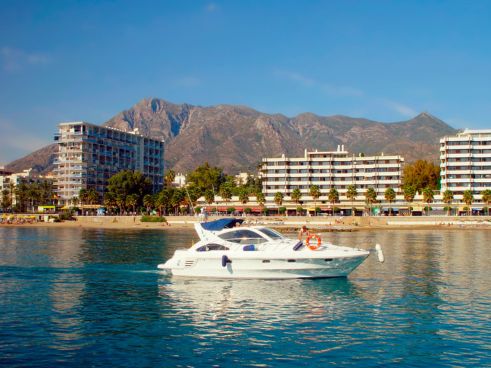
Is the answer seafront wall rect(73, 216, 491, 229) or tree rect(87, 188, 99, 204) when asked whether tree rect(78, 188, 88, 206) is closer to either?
tree rect(87, 188, 99, 204)

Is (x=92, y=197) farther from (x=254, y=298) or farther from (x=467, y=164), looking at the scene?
(x=254, y=298)

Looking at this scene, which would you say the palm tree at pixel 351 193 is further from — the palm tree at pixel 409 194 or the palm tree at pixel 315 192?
the palm tree at pixel 409 194

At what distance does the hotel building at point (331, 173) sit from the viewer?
172 meters

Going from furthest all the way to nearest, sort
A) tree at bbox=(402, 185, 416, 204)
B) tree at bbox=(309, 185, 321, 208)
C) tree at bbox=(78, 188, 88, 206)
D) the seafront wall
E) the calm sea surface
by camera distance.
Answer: tree at bbox=(78, 188, 88, 206) → tree at bbox=(309, 185, 321, 208) → tree at bbox=(402, 185, 416, 204) → the seafront wall → the calm sea surface

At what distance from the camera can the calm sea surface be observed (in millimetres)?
20453

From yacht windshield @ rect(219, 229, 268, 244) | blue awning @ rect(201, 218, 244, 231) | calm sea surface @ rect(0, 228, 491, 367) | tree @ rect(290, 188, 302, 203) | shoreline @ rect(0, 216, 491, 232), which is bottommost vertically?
calm sea surface @ rect(0, 228, 491, 367)

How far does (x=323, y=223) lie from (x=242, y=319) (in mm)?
110689

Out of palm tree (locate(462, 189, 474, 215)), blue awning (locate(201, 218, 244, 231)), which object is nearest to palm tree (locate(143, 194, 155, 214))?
palm tree (locate(462, 189, 474, 215))

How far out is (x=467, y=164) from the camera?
159750 mm

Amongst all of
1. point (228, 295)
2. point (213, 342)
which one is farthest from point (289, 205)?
point (213, 342)

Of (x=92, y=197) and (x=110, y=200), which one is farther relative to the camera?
(x=92, y=197)

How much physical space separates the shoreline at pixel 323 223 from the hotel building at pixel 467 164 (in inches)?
1206

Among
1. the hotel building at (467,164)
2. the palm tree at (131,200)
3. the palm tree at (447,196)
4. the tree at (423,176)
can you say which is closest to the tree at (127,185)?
the palm tree at (131,200)

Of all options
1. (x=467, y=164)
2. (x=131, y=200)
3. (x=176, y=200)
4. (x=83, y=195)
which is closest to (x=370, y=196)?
(x=467, y=164)
